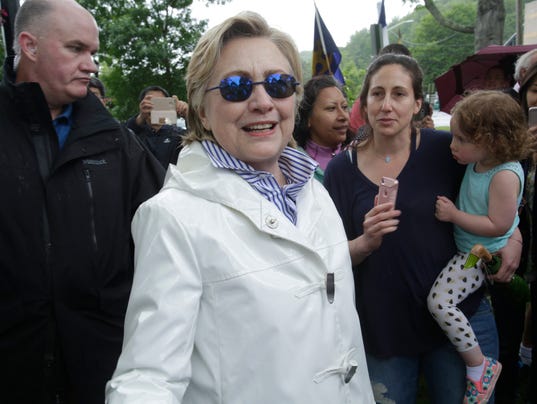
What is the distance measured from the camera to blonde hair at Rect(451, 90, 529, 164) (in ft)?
7.48

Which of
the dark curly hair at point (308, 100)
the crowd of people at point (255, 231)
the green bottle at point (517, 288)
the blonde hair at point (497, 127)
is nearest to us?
the crowd of people at point (255, 231)

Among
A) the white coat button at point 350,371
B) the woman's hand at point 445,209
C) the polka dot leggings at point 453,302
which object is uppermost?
the woman's hand at point 445,209

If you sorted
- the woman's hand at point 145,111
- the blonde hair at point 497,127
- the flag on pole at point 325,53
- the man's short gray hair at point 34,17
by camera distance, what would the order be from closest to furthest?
the blonde hair at point 497,127, the man's short gray hair at point 34,17, the woman's hand at point 145,111, the flag on pole at point 325,53

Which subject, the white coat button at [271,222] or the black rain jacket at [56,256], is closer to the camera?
the white coat button at [271,222]

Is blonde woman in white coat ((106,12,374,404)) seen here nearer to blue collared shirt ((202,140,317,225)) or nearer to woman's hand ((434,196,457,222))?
blue collared shirt ((202,140,317,225))

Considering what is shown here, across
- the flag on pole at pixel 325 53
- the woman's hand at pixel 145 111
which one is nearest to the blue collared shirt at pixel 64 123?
the woman's hand at pixel 145 111

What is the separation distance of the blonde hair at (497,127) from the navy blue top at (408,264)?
0.21m

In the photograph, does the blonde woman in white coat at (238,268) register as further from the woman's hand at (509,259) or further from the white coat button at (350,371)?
the woman's hand at (509,259)

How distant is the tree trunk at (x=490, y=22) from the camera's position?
10977 millimetres

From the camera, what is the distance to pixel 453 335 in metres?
2.22

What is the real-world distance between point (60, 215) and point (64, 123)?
566 mm

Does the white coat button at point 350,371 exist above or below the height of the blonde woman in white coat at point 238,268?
below

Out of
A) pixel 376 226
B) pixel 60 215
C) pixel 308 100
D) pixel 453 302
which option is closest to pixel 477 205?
pixel 453 302

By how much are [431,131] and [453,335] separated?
1.02 meters
